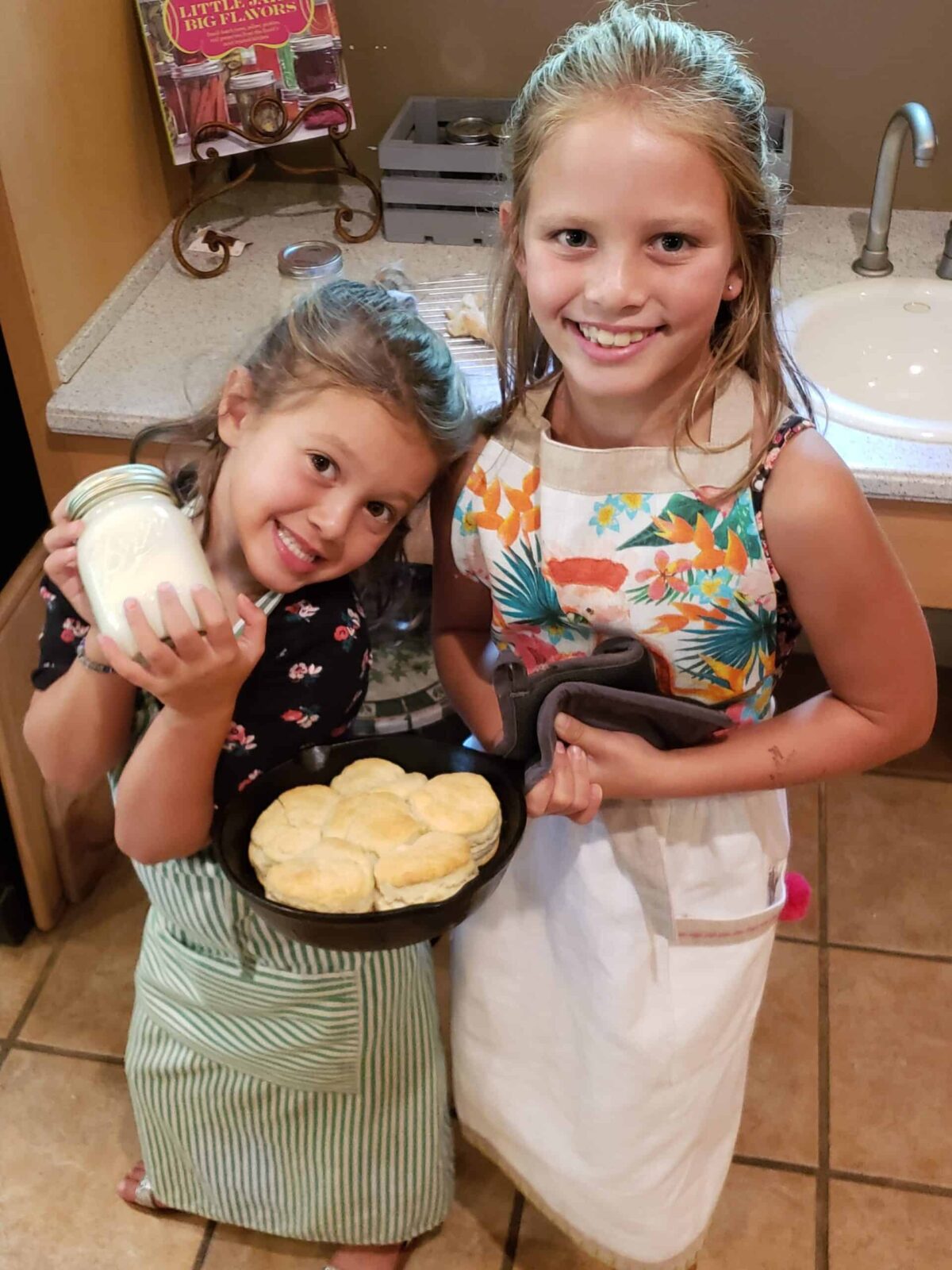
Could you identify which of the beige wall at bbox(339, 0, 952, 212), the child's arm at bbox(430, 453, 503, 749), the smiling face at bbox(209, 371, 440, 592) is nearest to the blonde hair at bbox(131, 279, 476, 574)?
the smiling face at bbox(209, 371, 440, 592)

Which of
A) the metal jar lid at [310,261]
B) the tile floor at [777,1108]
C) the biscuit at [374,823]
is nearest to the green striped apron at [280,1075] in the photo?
the tile floor at [777,1108]

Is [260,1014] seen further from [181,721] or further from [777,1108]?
[777,1108]

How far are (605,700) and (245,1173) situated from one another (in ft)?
2.55

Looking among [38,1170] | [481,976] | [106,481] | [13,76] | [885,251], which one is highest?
[13,76]

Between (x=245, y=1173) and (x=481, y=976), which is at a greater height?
(x=481, y=976)

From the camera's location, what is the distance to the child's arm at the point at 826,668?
860 mm

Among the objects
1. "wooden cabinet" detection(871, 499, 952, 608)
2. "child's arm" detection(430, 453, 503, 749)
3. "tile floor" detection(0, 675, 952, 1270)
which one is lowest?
"tile floor" detection(0, 675, 952, 1270)

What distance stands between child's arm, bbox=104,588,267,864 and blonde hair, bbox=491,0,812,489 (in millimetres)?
382

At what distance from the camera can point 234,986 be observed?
44.1 inches

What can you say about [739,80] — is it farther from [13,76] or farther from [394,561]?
[13,76]

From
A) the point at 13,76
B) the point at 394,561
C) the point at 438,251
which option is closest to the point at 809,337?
the point at 438,251

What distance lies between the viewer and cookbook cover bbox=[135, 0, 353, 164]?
148cm

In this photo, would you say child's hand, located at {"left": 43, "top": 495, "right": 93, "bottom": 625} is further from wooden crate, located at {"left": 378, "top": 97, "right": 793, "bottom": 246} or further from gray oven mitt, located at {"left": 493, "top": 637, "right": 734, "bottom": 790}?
wooden crate, located at {"left": 378, "top": 97, "right": 793, "bottom": 246}

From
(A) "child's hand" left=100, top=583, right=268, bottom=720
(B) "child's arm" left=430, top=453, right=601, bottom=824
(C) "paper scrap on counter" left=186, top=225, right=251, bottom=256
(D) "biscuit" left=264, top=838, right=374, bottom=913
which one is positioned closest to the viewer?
(A) "child's hand" left=100, top=583, right=268, bottom=720
